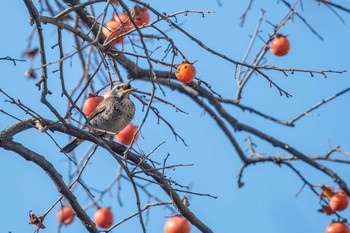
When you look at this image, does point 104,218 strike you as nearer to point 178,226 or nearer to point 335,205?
point 178,226

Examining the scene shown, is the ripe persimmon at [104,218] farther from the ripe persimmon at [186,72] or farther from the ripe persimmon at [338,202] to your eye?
the ripe persimmon at [186,72]

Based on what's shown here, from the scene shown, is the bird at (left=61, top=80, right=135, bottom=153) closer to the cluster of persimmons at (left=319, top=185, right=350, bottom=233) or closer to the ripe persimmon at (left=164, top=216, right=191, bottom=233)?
the ripe persimmon at (left=164, top=216, right=191, bottom=233)

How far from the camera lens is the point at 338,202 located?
5.39m

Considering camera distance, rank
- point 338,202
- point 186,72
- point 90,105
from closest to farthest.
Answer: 1. point 186,72
2. point 90,105
3. point 338,202

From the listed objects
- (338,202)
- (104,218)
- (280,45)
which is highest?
(280,45)

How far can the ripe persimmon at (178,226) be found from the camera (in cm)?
405

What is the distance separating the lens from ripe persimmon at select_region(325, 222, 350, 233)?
5160 millimetres

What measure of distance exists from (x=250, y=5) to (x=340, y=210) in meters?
1.67

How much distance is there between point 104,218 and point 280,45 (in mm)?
1829

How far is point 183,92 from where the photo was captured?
19.4 feet

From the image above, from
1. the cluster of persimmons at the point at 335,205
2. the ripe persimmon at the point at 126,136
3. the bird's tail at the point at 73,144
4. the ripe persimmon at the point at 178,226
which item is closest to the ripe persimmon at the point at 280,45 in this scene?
the cluster of persimmons at the point at 335,205

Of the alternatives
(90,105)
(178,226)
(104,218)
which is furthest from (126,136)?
(178,226)

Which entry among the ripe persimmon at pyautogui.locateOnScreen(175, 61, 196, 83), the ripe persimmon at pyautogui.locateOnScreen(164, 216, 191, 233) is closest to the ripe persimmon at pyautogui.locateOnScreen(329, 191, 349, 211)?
the ripe persimmon at pyautogui.locateOnScreen(164, 216, 191, 233)

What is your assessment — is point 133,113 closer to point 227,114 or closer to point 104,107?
point 104,107
